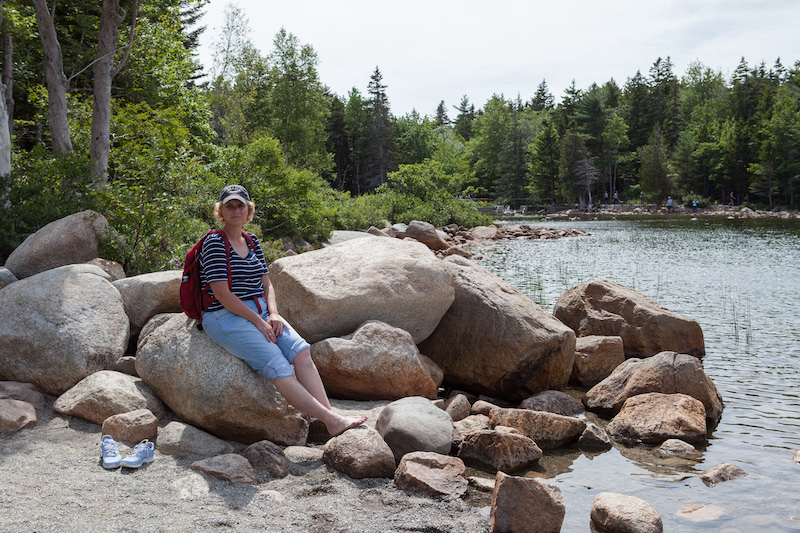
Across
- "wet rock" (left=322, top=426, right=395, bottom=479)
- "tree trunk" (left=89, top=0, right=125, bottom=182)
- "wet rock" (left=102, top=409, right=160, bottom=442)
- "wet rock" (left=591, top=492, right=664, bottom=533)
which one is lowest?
"wet rock" (left=591, top=492, right=664, bottom=533)

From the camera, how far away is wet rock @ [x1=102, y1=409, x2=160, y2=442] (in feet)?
16.2

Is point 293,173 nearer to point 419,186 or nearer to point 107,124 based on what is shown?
point 107,124

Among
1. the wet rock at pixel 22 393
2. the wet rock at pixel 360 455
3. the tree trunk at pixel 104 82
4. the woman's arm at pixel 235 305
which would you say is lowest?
the wet rock at pixel 360 455

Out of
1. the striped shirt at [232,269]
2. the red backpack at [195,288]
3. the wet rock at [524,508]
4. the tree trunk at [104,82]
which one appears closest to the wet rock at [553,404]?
the wet rock at [524,508]

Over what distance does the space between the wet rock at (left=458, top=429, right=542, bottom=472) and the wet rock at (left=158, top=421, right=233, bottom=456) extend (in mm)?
2092

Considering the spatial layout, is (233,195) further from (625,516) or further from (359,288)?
(625,516)

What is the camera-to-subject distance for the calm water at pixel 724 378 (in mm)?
4883

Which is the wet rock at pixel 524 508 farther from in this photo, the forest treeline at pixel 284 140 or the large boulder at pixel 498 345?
the forest treeline at pixel 284 140

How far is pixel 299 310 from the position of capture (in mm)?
6453

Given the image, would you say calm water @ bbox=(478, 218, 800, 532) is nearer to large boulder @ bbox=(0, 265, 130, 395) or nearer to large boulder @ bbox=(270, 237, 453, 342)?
large boulder @ bbox=(270, 237, 453, 342)

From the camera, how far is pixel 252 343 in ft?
16.4

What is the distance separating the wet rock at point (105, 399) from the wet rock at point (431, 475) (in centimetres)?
237

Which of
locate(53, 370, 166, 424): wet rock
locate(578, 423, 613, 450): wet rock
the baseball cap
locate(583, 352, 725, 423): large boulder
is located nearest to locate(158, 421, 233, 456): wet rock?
locate(53, 370, 166, 424): wet rock

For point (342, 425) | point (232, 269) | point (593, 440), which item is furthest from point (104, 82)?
point (593, 440)
